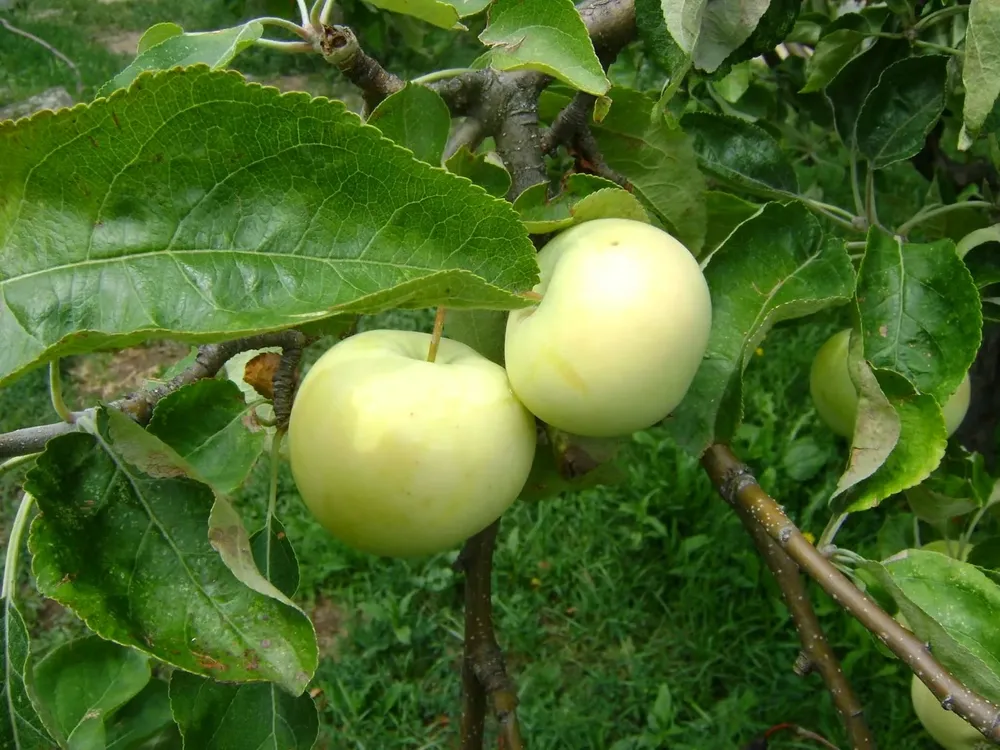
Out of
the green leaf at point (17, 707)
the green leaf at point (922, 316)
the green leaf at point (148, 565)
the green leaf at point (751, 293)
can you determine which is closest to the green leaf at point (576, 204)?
the green leaf at point (751, 293)

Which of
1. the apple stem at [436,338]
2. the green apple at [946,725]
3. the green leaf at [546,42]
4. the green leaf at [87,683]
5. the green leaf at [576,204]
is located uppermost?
the green leaf at [546,42]

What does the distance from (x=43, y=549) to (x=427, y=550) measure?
0.27 m

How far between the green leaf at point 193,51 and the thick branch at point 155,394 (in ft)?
0.70

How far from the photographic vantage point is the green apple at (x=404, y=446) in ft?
2.08

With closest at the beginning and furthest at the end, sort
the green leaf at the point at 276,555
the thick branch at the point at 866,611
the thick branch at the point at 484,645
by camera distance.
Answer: the thick branch at the point at 866,611 < the green leaf at the point at 276,555 < the thick branch at the point at 484,645

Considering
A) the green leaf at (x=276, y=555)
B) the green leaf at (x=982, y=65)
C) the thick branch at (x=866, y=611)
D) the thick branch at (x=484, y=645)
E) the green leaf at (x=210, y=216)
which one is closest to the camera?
the green leaf at (x=210, y=216)

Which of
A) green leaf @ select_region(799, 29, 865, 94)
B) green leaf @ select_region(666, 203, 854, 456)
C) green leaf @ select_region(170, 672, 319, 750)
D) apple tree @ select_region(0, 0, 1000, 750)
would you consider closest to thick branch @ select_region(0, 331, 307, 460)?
apple tree @ select_region(0, 0, 1000, 750)

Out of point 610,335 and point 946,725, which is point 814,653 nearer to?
point 946,725

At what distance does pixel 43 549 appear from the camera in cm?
59

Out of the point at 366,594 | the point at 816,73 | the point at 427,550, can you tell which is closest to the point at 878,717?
the point at 366,594

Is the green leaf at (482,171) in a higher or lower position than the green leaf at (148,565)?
higher

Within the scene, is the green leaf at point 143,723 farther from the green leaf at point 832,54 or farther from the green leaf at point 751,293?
the green leaf at point 832,54

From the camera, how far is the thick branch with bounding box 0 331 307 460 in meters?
0.69

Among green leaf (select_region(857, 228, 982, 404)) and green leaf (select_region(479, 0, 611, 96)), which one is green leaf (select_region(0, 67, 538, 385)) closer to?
green leaf (select_region(479, 0, 611, 96))
